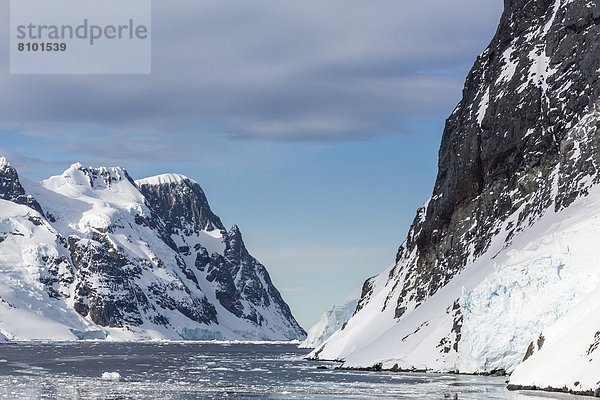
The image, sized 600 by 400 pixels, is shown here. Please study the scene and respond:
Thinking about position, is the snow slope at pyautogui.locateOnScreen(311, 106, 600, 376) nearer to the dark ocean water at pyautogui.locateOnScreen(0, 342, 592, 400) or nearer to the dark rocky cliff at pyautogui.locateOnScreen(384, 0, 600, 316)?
the dark rocky cliff at pyautogui.locateOnScreen(384, 0, 600, 316)

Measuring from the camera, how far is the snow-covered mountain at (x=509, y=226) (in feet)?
299

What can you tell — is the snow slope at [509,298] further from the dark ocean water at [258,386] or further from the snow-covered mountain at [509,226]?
the dark ocean water at [258,386]

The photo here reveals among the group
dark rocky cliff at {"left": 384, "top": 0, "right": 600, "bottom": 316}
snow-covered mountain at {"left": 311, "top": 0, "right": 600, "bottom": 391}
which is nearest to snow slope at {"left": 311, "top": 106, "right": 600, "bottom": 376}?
snow-covered mountain at {"left": 311, "top": 0, "right": 600, "bottom": 391}

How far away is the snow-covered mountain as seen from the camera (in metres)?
91.0

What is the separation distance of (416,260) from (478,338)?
57.1 metres

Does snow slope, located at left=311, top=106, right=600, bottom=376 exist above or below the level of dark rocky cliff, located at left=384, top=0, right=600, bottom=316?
below

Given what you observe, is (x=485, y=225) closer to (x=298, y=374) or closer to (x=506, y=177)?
(x=506, y=177)

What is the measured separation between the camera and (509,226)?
125250 millimetres

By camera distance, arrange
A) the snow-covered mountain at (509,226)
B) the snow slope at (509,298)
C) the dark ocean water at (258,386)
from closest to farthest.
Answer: the dark ocean water at (258,386) < the snow slope at (509,298) < the snow-covered mountain at (509,226)

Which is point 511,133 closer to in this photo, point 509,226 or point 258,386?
point 509,226

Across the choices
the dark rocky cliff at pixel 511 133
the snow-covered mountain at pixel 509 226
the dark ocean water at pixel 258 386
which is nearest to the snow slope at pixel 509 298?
the snow-covered mountain at pixel 509 226

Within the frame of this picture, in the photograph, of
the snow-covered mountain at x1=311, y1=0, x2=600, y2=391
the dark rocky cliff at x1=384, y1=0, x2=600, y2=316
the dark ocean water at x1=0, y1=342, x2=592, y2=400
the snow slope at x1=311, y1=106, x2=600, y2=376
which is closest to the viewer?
the dark ocean water at x1=0, y1=342, x2=592, y2=400

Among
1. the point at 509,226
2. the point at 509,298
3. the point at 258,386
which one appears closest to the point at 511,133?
the point at 509,226

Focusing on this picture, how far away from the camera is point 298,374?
10812 cm
